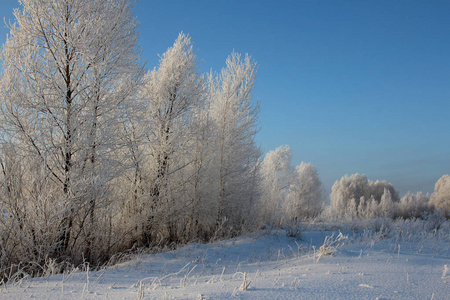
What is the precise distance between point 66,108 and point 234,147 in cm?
731

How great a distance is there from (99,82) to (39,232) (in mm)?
3345

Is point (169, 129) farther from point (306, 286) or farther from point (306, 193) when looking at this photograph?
point (306, 193)

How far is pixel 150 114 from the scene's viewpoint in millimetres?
9750

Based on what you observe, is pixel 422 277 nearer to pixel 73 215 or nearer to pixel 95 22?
pixel 73 215

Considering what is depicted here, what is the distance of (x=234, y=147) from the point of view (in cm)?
1245

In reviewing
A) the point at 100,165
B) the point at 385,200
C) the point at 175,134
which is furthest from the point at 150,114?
the point at 385,200

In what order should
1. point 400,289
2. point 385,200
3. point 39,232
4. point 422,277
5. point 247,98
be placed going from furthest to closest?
point 385,200 < point 247,98 < point 39,232 < point 422,277 < point 400,289

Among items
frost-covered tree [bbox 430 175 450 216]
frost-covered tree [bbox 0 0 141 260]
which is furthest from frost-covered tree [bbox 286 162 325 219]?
frost-covered tree [bbox 0 0 141 260]

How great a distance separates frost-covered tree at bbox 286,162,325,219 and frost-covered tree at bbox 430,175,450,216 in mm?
12451

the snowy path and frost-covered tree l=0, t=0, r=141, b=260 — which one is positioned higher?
frost-covered tree l=0, t=0, r=141, b=260

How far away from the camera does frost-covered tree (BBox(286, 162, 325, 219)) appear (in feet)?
102

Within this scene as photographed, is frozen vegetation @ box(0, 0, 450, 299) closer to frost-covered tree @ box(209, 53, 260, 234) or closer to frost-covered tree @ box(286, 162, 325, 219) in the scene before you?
frost-covered tree @ box(209, 53, 260, 234)

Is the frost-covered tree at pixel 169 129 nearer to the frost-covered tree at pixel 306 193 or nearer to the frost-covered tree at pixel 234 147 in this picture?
the frost-covered tree at pixel 234 147

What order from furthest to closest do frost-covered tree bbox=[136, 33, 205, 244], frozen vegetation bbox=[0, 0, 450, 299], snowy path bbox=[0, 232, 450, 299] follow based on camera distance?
frost-covered tree bbox=[136, 33, 205, 244], frozen vegetation bbox=[0, 0, 450, 299], snowy path bbox=[0, 232, 450, 299]
